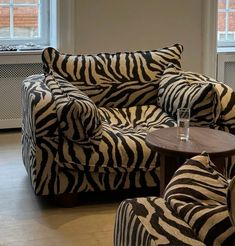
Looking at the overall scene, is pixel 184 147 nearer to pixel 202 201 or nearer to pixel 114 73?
pixel 202 201

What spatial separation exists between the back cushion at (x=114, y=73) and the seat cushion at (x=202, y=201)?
2.13m

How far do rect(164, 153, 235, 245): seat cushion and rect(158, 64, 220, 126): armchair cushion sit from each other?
162 cm

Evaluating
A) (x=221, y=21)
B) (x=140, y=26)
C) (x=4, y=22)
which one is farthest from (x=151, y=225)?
(x=221, y=21)

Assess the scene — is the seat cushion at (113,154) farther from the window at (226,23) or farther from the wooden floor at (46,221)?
the window at (226,23)

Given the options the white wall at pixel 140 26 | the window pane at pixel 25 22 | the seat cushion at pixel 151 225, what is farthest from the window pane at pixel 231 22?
the seat cushion at pixel 151 225

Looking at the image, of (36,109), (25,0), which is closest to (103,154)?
(36,109)

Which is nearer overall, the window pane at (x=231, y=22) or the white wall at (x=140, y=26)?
the white wall at (x=140, y=26)

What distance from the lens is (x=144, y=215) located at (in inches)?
61.3

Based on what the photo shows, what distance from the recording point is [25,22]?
17.6 ft

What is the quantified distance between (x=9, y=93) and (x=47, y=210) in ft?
6.76

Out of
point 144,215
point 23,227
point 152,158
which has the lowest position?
point 23,227

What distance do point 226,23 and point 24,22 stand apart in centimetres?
209

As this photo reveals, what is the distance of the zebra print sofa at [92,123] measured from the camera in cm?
325

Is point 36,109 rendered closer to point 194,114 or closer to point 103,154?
point 103,154
